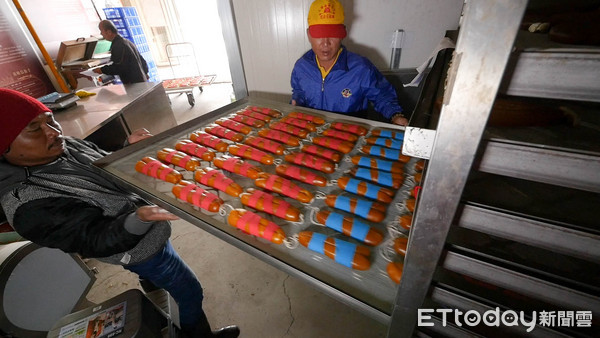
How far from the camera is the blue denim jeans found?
1.32m

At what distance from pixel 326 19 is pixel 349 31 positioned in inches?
27.9

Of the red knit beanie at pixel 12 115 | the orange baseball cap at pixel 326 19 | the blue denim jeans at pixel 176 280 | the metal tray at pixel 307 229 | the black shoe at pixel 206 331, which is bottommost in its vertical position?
the black shoe at pixel 206 331

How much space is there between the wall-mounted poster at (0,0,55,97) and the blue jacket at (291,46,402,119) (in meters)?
4.26

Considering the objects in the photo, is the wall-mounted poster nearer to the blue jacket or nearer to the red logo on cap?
the blue jacket

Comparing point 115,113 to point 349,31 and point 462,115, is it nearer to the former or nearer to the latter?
point 349,31

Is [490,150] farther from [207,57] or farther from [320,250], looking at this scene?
[207,57]

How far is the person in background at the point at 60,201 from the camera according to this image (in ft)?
3.17

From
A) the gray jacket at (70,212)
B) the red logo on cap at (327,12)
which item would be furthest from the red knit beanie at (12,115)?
the red logo on cap at (327,12)

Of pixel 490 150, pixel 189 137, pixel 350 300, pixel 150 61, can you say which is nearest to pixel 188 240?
pixel 189 137

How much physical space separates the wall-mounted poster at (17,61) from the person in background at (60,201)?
3609 millimetres

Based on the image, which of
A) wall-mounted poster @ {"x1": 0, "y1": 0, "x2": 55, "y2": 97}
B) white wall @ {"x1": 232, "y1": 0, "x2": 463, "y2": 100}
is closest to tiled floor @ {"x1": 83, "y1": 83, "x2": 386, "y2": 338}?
white wall @ {"x1": 232, "y1": 0, "x2": 463, "y2": 100}

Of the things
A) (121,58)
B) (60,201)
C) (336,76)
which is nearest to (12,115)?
Result: (60,201)

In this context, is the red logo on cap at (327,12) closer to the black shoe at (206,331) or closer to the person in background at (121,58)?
the black shoe at (206,331)

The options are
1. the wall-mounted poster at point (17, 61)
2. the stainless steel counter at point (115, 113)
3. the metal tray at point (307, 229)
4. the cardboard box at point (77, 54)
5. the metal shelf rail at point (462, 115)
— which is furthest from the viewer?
the cardboard box at point (77, 54)
